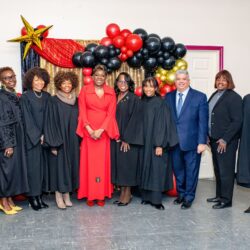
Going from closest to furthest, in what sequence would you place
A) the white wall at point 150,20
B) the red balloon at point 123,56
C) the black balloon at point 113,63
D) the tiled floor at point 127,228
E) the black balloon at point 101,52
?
the tiled floor at point 127,228 < the black balloon at point 101,52 < the black balloon at point 113,63 < the red balloon at point 123,56 < the white wall at point 150,20

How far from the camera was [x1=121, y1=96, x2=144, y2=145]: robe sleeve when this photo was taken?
16.5 feet

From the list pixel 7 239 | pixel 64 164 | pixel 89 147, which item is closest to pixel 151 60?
pixel 89 147

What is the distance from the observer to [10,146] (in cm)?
461

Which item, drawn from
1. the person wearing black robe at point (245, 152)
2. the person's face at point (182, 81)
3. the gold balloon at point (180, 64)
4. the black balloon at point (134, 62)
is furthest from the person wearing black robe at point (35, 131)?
the person wearing black robe at point (245, 152)

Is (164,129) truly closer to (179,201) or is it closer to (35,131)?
(179,201)

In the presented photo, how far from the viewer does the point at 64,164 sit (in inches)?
195

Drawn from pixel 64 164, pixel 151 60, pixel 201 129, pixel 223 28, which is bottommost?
pixel 64 164

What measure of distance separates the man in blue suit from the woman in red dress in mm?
840

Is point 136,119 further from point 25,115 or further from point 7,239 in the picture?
point 7,239

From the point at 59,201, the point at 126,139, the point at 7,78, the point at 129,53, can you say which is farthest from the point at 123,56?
the point at 59,201

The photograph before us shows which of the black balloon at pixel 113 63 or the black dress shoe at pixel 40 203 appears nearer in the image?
the black dress shoe at pixel 40 203

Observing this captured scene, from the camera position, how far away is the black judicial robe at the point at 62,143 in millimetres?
4879

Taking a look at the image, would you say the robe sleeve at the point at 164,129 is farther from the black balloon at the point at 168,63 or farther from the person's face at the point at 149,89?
the black balloon at the point at 168,63

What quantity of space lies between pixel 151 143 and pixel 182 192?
0.85m
